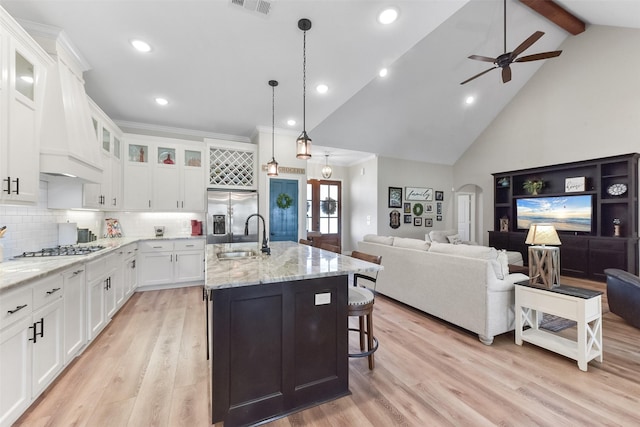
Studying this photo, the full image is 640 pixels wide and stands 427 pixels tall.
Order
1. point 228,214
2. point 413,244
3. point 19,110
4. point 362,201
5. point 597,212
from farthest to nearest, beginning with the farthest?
point 362,201, point 597,212, point 228,214, point 413,244, point 19,110

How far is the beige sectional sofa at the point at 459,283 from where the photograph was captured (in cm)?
267

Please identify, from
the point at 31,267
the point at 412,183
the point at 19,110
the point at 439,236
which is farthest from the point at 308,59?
the point at 412,183

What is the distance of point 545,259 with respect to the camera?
257cm

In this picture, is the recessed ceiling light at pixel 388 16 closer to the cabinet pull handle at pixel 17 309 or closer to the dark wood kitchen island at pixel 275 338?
the dark wood kitchen island at pixel 275 338

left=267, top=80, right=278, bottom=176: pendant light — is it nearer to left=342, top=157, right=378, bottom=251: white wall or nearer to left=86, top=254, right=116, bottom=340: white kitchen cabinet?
left=86, top=254, right=116, bottom=340: white kitchen cabinet

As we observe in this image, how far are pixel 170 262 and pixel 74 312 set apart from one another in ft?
7.34

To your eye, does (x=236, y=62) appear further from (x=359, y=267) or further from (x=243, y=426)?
(x=243, y=426)

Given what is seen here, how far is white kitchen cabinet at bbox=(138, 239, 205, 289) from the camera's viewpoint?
434 centimetres

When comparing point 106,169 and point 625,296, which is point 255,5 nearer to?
point 106,169

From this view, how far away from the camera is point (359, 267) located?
1.89m

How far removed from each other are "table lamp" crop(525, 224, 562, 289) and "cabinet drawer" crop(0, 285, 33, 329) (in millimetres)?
4096

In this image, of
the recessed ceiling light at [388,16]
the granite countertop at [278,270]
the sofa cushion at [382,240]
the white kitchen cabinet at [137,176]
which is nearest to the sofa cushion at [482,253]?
the sofa cushion at [382,240]

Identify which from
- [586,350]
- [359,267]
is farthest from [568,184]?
[359,267]

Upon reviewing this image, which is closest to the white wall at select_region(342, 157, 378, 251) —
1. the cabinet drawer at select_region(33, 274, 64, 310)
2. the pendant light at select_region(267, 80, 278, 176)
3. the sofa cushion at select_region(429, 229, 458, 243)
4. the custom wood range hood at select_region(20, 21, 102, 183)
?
the sofa cushion at select_region(429, 229, 458, 243)
